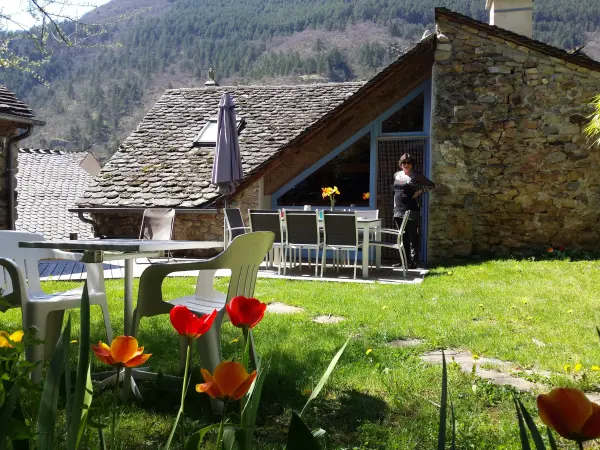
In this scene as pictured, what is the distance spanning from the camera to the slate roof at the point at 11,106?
10734mm

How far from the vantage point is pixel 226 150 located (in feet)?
33.6

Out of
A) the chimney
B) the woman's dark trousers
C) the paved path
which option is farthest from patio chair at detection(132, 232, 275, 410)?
the chimney

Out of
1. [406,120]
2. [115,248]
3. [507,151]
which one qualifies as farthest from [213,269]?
[406,120]

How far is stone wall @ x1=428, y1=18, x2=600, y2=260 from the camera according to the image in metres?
9.56

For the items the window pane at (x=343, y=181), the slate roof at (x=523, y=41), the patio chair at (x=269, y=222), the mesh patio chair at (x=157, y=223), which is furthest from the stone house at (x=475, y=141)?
the patio chair at (x=269, y=222)

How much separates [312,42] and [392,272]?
6811 cm

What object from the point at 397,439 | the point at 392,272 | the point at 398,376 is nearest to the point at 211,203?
the point at 392,272

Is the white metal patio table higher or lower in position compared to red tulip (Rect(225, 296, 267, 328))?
lower

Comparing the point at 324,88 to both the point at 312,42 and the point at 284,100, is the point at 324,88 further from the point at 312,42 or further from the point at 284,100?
the point at 312,42

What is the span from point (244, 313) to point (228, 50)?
7276 cm

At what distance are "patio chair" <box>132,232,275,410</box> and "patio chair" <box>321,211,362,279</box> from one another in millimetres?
4988

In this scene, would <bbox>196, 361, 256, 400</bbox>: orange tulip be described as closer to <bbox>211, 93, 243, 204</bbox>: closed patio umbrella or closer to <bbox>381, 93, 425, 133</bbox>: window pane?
<bbox>211, 93, 243, 204</bbox>: closed patio umbrella

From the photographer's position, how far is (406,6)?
7225 centimetres

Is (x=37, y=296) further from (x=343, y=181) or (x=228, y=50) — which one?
(x=228, y=50)
